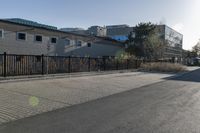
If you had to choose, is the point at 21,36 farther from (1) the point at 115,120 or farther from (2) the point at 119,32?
(2) the point at 119,32

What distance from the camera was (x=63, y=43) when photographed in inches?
1320

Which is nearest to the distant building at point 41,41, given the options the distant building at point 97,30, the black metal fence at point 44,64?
the black metal fence at point 44,64

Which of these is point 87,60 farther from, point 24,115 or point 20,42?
point 24,115

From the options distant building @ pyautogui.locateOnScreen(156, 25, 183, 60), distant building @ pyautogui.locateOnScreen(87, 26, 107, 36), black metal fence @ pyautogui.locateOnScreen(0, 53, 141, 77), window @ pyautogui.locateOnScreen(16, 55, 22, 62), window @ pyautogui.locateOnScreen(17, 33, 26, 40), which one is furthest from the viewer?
distant building @ pyautogui.locateOnScreen(156, 25, 183, 60)

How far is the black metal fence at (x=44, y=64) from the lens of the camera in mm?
14072

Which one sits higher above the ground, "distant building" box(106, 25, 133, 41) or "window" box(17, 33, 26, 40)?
"distant building" box(106, 25, 133, 41)

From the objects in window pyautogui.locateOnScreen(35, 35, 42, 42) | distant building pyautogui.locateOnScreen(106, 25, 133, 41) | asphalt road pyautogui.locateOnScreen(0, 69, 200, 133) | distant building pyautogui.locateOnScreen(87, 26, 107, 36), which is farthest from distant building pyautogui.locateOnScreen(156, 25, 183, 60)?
asphalt road pyautogui.locateOnScreen(0, 69, 200, 133)

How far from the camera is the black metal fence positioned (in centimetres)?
1407

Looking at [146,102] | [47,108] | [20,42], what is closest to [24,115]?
[47,108]

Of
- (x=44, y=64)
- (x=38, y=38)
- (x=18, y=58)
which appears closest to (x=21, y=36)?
(x=38, y=38)

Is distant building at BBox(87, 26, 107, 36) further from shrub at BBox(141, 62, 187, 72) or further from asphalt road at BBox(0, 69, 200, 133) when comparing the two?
asphalt road at BBox(0, 69, 200, 133)

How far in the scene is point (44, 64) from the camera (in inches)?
643

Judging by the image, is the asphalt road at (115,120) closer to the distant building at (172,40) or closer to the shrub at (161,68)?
the shrub at (161,68)

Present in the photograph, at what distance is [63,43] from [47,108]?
2711 centimetres
